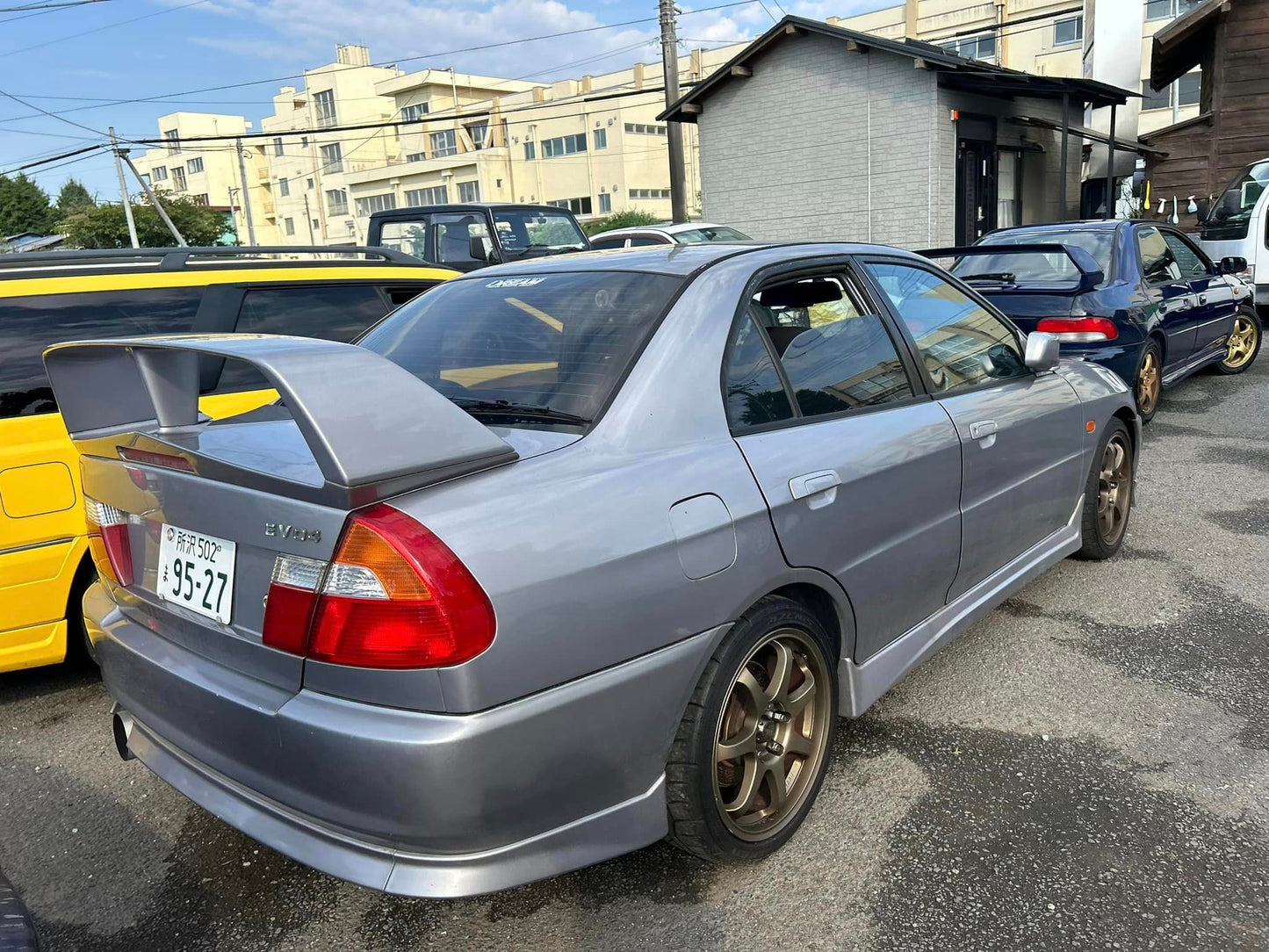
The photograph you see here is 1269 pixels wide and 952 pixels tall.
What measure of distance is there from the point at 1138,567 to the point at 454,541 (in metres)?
3.86

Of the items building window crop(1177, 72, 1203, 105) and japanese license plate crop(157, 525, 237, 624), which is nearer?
japanese license plate crop(157, 525, 237, 624)

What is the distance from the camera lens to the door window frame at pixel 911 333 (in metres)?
3.12

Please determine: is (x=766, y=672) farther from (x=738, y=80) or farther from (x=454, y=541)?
(x=738, y=80)

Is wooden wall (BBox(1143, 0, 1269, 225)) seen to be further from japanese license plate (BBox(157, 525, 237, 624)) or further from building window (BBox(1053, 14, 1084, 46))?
building window (BBox(1053, 14, 1084, 46))

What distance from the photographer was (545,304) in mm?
2721

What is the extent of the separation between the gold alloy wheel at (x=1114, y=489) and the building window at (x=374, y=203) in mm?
57029

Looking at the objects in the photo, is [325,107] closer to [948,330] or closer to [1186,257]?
[1186,257]

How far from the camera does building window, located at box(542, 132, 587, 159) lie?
52781 mm

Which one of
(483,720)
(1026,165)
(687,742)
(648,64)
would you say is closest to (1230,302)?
(687,742)

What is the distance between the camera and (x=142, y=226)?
48.4m

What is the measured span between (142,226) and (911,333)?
53780 mm

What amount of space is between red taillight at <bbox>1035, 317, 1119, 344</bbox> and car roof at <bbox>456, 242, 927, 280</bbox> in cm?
380

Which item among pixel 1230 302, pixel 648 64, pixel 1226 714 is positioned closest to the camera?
pixel 1226 714

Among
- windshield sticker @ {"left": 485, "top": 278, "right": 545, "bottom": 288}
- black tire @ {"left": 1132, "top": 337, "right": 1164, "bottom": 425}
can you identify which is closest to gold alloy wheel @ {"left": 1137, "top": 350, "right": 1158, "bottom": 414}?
black tire @ {"left": 1132, "top": 337, "right": 1164, "bottom": 425}
